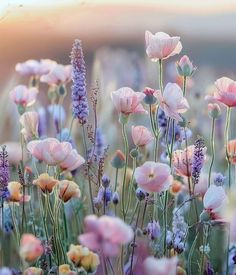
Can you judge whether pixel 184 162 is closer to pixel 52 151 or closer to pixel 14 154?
pixel 52 151

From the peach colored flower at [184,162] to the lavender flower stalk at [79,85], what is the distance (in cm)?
14

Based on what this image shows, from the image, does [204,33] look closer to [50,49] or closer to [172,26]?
[172,26]

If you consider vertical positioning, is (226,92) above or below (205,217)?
above

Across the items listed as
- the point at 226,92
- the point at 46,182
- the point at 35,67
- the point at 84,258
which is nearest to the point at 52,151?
the point at 46,182

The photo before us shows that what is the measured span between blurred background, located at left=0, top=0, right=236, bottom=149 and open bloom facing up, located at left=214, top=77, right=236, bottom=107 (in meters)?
0.13

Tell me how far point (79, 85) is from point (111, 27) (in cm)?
18

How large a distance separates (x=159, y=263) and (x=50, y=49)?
0.55m

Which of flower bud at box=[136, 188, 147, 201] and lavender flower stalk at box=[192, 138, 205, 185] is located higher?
lavender flower stalk at box=[192, 138, 205, 185]

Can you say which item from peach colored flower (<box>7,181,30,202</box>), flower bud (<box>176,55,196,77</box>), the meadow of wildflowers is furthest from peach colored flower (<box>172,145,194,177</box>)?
peach colored flower (<box>7,181,30,202</box>)

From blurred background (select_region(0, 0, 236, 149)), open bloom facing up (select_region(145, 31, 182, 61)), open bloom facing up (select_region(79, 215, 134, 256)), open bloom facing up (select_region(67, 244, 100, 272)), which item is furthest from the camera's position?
blurred background (select_region(0, 0, 236, 149))

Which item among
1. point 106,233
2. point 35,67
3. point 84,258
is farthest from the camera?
point 35,67

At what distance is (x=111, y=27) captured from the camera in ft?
3.67

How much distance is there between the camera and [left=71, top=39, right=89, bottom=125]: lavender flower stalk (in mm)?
961

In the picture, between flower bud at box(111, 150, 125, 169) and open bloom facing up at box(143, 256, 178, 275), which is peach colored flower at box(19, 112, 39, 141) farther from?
open bloom facing up at box(143, 256, 178, 275)
